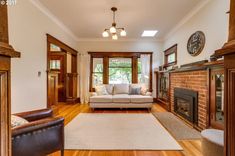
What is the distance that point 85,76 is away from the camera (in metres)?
7.60

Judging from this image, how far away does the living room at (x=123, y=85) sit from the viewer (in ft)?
5.69

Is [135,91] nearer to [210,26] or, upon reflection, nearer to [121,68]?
[121,68]

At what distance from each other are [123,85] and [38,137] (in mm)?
4962

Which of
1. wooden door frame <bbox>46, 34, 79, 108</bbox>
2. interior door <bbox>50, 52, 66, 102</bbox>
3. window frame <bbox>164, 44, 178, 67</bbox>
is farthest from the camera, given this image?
interior door <bbox>50, 52, 66, 102</bbox>

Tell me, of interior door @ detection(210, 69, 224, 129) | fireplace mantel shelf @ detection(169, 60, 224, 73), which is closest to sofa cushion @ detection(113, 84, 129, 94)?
fireplace mantel shelf @ detection(169, 60, 224, 73)

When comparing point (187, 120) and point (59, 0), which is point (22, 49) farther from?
point (187, 120)

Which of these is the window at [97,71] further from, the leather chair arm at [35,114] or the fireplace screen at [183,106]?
the leather chair arm at [35,114]

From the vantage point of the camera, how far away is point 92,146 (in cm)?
284

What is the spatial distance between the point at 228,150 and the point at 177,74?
4375 millimetres

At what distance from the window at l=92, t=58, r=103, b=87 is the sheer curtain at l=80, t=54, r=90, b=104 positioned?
0.27 m

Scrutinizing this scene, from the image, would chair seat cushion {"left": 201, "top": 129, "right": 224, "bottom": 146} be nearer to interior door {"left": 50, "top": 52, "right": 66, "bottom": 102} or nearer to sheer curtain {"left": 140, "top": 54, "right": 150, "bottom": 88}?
sheer curtain {"left": 140, "top": 54, "right": 150, "bottom": 88}

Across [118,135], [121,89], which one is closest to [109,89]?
[121,89]

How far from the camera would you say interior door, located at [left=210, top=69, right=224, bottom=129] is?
290 cm

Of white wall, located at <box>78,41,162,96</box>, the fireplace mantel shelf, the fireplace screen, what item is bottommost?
the fireplace screen
